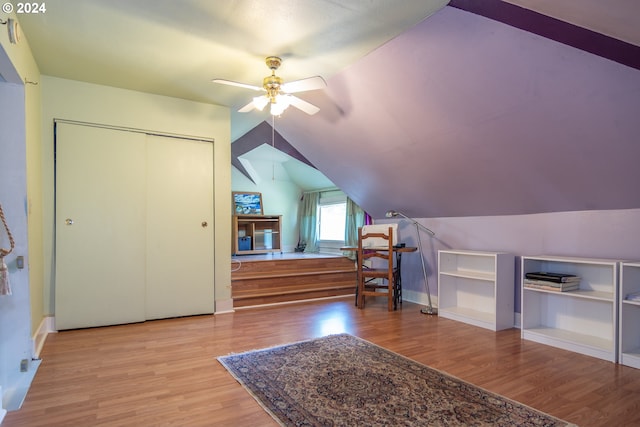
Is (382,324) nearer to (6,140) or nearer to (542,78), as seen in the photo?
(542,78)

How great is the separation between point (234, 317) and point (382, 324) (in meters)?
1.52

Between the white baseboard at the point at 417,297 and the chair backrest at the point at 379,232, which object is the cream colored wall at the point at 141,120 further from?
the white baseboard at the point at 417,297

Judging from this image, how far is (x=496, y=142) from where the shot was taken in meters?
2.89

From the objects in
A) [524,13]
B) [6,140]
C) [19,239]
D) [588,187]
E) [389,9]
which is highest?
[389,9]

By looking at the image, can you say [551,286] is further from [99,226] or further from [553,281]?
[99,226]

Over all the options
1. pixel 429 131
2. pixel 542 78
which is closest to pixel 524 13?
pixel 542 78

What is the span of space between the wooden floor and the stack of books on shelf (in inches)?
18.4

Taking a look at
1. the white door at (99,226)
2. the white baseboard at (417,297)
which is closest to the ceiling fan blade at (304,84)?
the white door at (99,226)

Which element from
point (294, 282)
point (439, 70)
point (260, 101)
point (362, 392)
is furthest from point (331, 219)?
point (362, 392)

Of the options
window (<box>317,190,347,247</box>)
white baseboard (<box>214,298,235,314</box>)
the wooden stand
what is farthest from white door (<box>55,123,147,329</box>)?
window (<box>317,190,347,247</box>)

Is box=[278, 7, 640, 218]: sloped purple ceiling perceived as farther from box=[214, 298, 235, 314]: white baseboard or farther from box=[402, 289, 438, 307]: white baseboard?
box=[214, 298, 235, 314]: white baseboard

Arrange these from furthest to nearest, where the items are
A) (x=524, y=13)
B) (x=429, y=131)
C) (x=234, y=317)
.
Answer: (x=234, y=317) → (x=429, y=131) → (x=524, y=13)

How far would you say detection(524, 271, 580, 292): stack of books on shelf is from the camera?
2.85 meters

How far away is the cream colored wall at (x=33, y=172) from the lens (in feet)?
8.08
